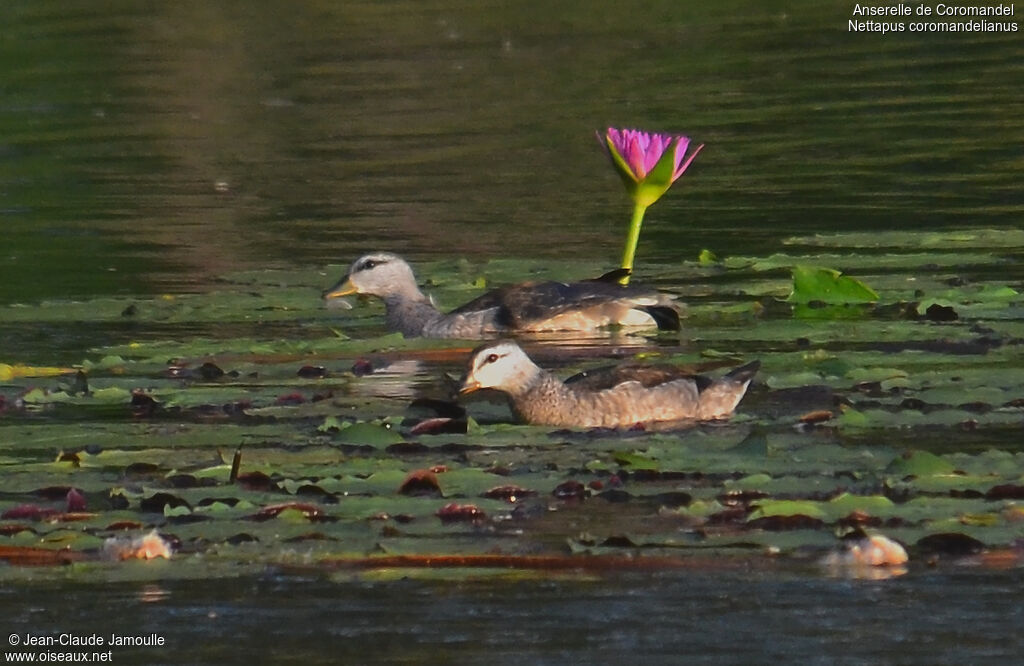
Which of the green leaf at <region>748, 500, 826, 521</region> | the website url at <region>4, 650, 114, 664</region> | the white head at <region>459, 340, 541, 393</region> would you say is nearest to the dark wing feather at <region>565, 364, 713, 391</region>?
the white head at <region>459, 340, 541, 393</region>

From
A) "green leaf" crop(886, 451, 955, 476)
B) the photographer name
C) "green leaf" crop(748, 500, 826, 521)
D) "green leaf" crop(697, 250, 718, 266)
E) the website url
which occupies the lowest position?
the website url

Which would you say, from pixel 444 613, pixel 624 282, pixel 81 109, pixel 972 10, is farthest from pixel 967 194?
pixel 972 10

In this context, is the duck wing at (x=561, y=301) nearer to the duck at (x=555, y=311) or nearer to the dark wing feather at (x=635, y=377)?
the duck at (x=555, y=311)

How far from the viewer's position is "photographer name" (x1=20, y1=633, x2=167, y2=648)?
6.23 metres

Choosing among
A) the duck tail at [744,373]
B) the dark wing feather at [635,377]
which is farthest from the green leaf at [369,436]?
the duck tail at [744,373]

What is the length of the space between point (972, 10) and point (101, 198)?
48.9 ft

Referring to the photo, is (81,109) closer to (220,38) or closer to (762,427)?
(220,38)

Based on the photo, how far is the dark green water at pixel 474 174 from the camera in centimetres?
623

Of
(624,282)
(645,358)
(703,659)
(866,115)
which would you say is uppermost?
(866,115)

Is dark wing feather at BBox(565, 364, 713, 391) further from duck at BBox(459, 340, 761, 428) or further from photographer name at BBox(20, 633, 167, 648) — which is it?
photographer name at BBox(20, 633, 167, 648)

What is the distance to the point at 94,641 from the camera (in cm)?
625

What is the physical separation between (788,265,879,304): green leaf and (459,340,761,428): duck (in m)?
2.18

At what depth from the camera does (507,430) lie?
8.39m

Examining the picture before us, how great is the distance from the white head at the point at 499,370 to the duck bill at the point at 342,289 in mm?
3195
